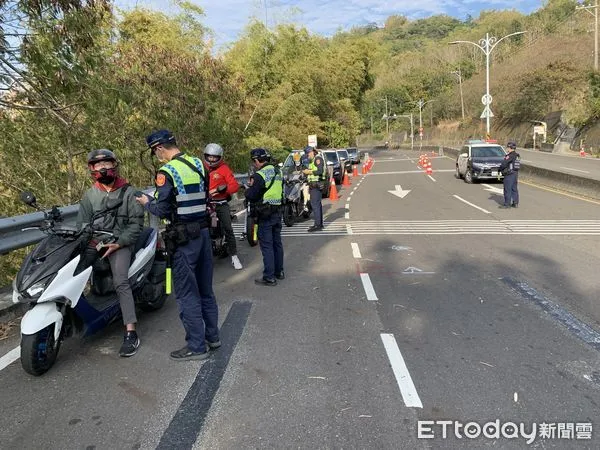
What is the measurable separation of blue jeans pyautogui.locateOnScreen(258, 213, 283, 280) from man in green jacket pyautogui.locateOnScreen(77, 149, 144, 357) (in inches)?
94.8

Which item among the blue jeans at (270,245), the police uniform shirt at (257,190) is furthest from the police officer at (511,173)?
the police uniform shirt at (257,190)

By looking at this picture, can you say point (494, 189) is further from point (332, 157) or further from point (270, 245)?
point (270, 245)

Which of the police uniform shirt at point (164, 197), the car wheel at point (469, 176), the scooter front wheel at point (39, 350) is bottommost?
the car wheel at point (469, 176)

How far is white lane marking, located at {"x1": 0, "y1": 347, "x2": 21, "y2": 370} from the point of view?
4.47m

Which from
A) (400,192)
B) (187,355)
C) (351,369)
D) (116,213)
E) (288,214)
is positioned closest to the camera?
(351,369)

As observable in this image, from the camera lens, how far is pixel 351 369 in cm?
421

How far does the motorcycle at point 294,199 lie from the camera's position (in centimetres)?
1233

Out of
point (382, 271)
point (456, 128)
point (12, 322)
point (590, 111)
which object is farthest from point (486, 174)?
point (456, 128)

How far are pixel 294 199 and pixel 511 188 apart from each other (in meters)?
6.29

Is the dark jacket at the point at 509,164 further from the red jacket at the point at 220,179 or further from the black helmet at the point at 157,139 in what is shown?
the black helmet at the point at 157,139

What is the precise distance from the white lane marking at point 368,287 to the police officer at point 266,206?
124cm

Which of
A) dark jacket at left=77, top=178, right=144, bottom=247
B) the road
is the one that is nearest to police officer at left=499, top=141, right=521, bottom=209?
the road

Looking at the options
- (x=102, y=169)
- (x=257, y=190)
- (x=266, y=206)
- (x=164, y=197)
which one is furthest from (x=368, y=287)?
(x=102, y=169)

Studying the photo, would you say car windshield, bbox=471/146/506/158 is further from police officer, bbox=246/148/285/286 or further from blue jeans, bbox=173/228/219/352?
blue jeans, bbox=173/228/219/352
